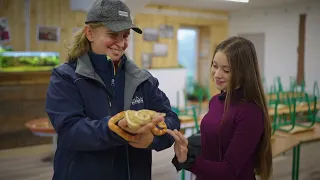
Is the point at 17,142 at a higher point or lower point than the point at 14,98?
lower

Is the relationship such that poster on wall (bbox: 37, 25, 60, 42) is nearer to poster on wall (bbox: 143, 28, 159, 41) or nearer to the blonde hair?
poster on wall (bbox: 143, 28, 159, 41)

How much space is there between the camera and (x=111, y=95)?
131 cm

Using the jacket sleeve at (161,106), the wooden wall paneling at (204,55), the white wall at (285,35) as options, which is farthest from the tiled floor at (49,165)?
the wooden wall paneling at (204,55)

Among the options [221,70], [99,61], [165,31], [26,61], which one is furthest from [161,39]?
[99,61]

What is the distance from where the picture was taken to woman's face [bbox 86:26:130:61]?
1291 mm

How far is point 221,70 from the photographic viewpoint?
159 cm

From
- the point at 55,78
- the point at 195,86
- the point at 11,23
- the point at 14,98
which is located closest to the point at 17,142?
the point at 14,98

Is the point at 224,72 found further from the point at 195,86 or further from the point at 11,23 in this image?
the point at 195,86

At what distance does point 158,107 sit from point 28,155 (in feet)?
15.2

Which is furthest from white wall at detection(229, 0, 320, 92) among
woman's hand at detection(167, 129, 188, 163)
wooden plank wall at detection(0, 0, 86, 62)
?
woman's hand at detection(167, 129, 188, 163)

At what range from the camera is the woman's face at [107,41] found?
1.29 meters

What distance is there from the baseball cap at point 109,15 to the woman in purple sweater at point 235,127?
53cm

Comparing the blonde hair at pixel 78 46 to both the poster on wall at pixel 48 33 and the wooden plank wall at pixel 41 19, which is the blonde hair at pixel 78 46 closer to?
the wooden plank wall at pixel 41 19

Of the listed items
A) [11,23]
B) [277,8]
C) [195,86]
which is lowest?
[195,86]
